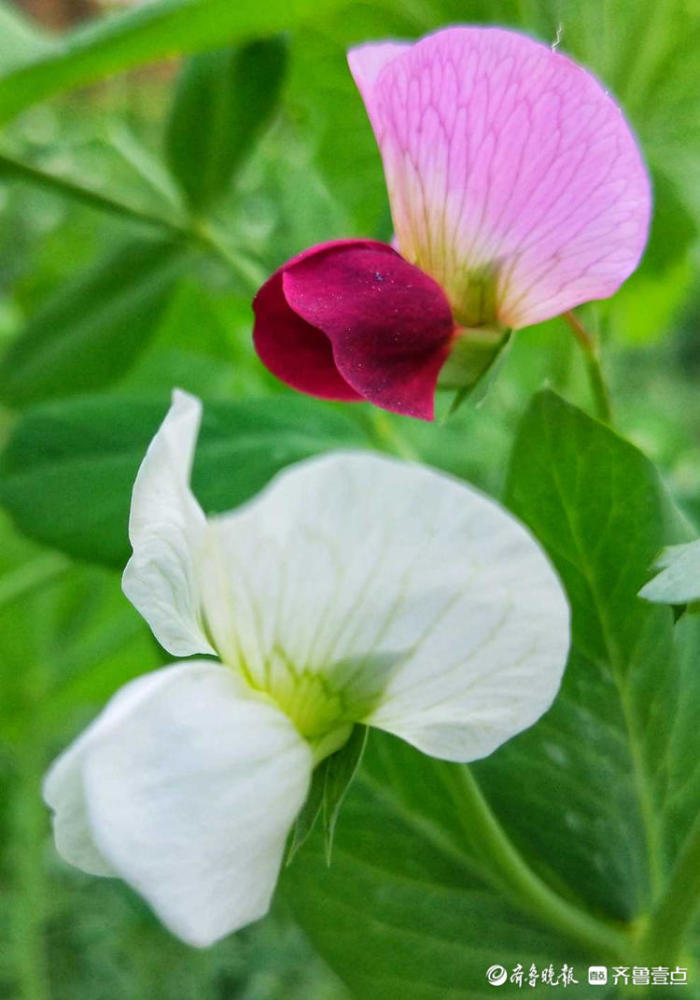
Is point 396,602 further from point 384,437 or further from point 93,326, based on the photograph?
point 93,326

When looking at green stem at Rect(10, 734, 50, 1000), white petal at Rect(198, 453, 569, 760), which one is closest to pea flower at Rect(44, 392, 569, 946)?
white petal at Rect(198, 453, 569, 760)

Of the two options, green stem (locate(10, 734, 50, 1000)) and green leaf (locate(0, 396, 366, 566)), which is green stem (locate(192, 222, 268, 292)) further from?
green stem (locate(10, 734, 50, 1000))

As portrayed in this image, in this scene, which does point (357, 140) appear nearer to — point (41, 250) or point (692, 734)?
point (41, 250)

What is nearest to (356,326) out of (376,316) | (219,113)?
(376,316)

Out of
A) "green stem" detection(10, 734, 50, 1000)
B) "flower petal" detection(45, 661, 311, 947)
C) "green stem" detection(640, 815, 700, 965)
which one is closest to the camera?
"flower petal" detection(45, 661, 311, 947)

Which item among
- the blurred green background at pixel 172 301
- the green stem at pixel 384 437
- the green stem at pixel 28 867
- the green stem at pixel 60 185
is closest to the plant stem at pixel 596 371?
the blurred green background at pixel 172 301

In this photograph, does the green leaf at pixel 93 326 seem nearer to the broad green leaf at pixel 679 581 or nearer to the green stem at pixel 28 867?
the green stem at pixel 28 867
